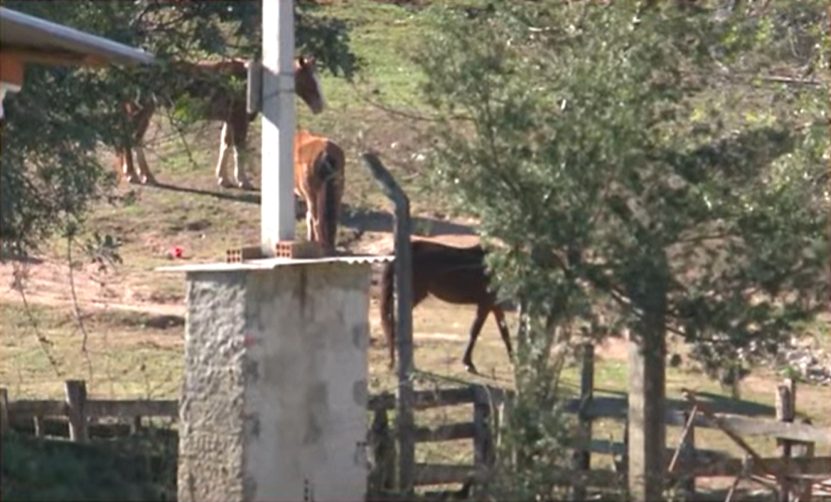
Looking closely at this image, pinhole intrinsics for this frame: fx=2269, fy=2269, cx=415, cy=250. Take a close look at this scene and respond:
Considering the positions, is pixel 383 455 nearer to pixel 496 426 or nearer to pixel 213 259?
pixel 496 426

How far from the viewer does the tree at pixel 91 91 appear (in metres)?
14.3

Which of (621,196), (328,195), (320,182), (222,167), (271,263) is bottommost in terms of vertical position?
(271,263)

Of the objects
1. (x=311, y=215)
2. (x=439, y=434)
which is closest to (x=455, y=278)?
(x=311, y=215)

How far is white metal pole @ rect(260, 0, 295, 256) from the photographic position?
43.3ft

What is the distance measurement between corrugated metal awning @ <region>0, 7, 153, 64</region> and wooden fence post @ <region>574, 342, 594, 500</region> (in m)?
3.51

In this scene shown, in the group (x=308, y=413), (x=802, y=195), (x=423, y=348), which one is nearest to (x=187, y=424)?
(x=308, y=413)

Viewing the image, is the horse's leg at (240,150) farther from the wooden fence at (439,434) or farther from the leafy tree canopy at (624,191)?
the leafy tree canopy at (624,191)

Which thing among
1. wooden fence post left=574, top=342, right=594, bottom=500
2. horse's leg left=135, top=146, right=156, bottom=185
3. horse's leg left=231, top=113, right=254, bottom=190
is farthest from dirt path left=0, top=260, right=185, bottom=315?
wooden fence post left=574, top=342, right=594, bottom=500

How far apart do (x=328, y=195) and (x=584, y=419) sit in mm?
7932

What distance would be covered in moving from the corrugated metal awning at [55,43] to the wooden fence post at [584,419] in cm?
351

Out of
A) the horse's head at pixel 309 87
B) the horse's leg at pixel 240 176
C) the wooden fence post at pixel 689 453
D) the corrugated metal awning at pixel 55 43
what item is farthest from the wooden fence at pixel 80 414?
the horse's leg at pixel 240 176

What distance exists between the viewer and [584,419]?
14180 millimetres

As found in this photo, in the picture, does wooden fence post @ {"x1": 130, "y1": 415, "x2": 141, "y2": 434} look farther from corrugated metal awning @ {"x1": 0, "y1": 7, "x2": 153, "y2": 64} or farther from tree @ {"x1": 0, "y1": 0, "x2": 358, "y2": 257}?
corrugated metal awning @ {"x1": 0, "y1": 7, "x2": 153, "y2": 64}

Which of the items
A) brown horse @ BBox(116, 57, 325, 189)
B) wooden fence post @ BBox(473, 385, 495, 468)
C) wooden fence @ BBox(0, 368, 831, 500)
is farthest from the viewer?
brown horse @ BBox(116, 57, 325, 189)
